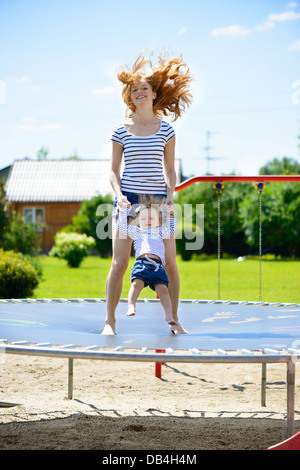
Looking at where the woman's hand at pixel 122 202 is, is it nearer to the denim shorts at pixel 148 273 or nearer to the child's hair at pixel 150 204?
the child's hair at pixel 150 204

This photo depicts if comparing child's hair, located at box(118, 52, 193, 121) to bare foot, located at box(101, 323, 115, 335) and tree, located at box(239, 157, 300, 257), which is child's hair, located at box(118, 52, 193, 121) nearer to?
bare foot, located at box(101, 323, 115, 335)

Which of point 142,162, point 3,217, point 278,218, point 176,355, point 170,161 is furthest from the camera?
point 278,218

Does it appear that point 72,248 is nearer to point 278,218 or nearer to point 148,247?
point 278,218

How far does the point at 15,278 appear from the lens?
7.31 metres

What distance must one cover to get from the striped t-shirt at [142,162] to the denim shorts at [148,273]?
0.31 meters

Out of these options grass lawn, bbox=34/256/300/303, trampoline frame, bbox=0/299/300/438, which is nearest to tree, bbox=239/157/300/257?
grass lawn, bbox=34/256/300/303

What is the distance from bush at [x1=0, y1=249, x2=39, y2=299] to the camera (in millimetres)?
7293

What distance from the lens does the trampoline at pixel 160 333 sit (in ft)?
6.63

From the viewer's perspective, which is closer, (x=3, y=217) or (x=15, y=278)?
(x=15, y=278)

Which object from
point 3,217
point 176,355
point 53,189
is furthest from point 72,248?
point 176,355

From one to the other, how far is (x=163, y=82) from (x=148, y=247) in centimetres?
80

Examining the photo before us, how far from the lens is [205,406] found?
131 inches
